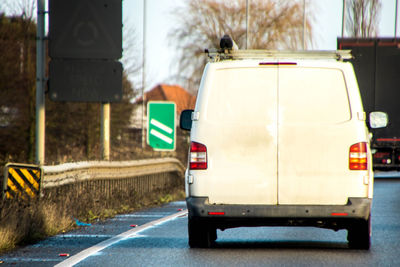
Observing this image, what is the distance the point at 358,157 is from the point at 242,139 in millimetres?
1214

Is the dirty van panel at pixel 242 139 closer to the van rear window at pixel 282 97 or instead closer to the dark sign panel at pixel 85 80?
the van rear window at pixel 282 97

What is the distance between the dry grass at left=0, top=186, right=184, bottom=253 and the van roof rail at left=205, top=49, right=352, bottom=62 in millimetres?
2959

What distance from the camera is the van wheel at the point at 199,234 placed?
34.3ft

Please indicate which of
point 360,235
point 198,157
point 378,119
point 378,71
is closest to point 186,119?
point 198,157

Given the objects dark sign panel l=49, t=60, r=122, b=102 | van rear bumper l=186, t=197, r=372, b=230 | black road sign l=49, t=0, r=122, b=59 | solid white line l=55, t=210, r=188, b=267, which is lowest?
solid white line l=55, t=210, r=188, b=267

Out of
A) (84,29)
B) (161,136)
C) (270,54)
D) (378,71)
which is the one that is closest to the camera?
(270,54)

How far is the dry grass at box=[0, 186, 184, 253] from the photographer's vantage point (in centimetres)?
1081

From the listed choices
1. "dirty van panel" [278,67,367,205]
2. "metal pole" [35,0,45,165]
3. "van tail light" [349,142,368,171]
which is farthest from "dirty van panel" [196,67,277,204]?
"metal pole" [35,0,45,165]

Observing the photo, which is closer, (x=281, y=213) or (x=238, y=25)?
(x=281, y=213)

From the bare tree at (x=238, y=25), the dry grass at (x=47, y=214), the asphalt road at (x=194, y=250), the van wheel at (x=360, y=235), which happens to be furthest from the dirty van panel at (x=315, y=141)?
the bare tree at (x=238, y=25)

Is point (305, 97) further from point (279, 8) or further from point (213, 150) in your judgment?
point (279, 8)

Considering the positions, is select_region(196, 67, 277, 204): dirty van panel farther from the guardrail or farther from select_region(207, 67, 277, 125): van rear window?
the guardrail

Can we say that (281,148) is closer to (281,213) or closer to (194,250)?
(281,213)

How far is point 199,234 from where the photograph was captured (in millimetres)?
10531
